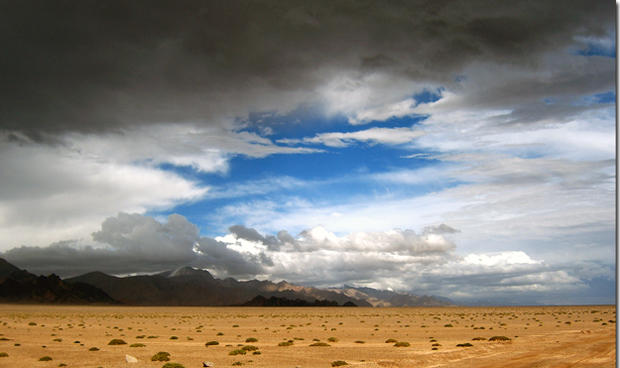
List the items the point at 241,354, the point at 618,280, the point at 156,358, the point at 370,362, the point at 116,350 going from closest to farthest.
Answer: the point at 618,280 < the point at 370,362 < the point at 156,358 < the point at 241,354 < the point at 116,350

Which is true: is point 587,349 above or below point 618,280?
below

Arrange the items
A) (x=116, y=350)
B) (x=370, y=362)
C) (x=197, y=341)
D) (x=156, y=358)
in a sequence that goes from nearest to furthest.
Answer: (x=370, y=362), (x=156, y=358), (x=116, y=350), (x=197, y=341)

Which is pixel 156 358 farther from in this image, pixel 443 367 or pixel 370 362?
pixel 443 367

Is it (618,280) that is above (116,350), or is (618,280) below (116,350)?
above

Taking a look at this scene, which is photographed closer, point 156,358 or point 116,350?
point 156,358

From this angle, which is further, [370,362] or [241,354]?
[241,354]

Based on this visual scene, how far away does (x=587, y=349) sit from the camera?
1489 inches

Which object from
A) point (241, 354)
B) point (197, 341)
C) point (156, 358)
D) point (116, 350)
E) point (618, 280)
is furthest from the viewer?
point (197, 341)

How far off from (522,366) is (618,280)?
1549 centimetres

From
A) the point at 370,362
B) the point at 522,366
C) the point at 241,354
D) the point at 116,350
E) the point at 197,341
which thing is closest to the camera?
the point at 522,366

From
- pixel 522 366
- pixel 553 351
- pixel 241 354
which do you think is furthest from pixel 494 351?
pixel 241 354

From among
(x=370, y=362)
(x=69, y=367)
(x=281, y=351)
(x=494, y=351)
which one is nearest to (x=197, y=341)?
(x=281, y=351)

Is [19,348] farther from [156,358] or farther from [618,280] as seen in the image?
[618,280]

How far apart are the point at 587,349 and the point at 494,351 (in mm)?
6727
